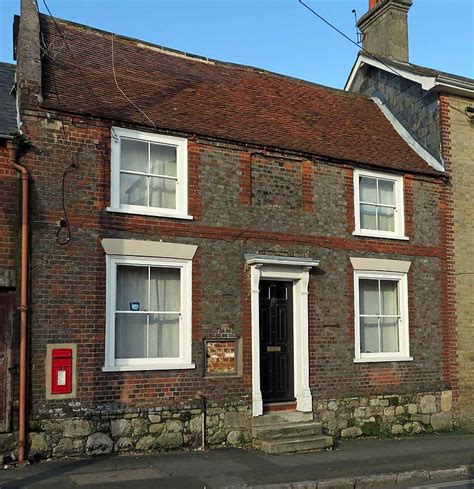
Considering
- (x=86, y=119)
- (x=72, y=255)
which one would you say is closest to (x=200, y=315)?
(x=72, y=255)

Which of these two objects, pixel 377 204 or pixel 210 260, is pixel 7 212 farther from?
pixel 377 204

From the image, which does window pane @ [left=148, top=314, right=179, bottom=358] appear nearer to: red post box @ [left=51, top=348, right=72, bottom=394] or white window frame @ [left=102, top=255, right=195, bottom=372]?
white window frame @ [left=102, top=255, right=195, bottom=372]

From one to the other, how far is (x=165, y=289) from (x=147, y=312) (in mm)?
532

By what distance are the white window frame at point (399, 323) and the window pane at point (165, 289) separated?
3.76 m

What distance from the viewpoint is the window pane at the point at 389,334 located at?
13.1 metres

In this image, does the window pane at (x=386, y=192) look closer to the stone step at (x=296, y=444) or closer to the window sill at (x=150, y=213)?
the window sill at (x=150, y=213)

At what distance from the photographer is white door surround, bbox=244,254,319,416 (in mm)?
11242

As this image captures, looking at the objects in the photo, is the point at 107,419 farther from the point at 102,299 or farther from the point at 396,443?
the point at 396,443

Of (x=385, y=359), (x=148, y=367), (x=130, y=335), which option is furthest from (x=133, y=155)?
(x=385, y=359)

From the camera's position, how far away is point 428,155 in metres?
14.4

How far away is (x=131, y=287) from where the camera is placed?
34.8ft

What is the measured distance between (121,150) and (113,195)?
33.8 inches

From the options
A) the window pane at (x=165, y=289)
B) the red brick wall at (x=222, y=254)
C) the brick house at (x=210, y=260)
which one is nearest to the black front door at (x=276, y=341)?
the brick house at (x=210, y=260)

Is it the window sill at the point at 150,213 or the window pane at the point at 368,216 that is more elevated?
the window pane at the point at 368,216
